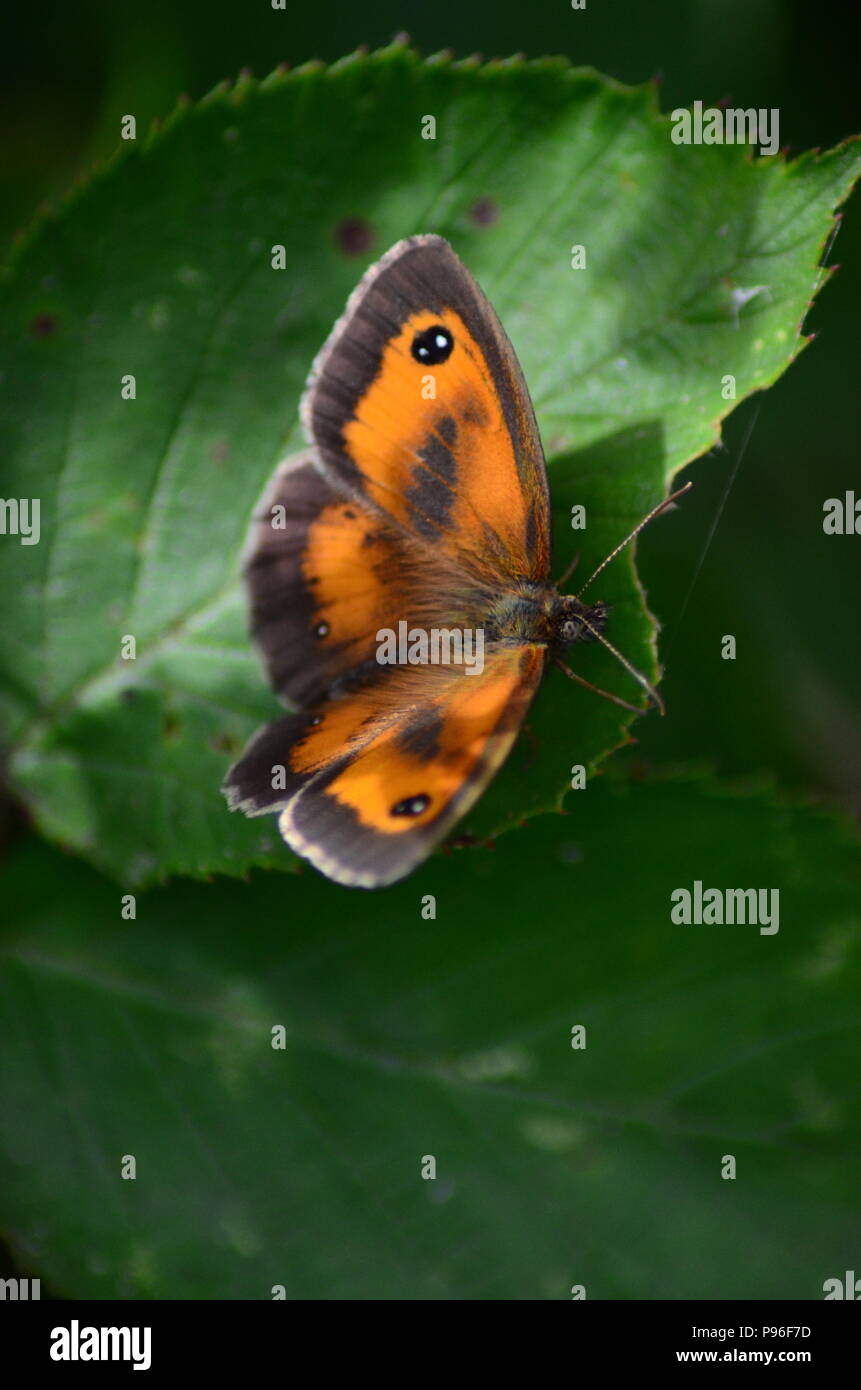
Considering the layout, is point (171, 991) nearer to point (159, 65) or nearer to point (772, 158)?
point (772, 158)


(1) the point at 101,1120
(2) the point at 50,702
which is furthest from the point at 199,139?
(1) the point at 101,1120

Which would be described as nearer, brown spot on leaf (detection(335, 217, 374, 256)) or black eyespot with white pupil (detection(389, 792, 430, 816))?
black eyespot with white pupil (detection(389, 792, 430, 816))

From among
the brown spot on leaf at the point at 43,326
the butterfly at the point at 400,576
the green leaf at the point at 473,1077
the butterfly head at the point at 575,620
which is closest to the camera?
the butterfly at the point at 400,576

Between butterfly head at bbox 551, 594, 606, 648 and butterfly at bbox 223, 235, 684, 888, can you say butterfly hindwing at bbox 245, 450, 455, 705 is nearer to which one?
butterfly at bbox 223, 235, 684, 888

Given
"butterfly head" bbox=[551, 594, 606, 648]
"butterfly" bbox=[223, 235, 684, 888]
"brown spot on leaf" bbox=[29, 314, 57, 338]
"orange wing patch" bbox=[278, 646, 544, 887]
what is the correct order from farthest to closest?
1. "brown spot on leaf" bbox=[29, 314, 57, 338]
2. "butterfly head" bbox=[551, 594, 606, 648]
3. "butterfly" bbox=[223, 235, 684, 888]
4. "orange wing patch" bbox=[278, 646, 544, 887]

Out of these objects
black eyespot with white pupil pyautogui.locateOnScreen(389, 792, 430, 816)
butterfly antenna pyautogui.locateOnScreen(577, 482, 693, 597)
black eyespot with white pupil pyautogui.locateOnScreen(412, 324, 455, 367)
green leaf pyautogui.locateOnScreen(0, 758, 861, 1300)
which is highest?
black eyespot with white pupil pyautogui.locateOnScreen(412, 324, 455, 367)

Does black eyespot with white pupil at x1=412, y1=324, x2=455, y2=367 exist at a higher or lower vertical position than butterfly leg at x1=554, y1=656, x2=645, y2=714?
higher

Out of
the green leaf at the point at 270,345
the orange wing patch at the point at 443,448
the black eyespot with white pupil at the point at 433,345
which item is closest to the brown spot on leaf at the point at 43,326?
the green leaf at the point at 270,345

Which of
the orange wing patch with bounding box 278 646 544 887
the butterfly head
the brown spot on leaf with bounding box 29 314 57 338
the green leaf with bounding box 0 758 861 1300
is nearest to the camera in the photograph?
the orange wing patch with bounding box 278 646 544 887

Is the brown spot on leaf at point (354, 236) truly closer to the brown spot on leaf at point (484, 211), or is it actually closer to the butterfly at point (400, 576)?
the butterfly at point (400, 576)

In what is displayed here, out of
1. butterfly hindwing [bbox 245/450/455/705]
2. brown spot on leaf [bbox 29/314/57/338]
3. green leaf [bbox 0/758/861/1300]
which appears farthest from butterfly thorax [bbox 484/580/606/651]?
brown spot on leaf [bbox 29/314/57/338]
